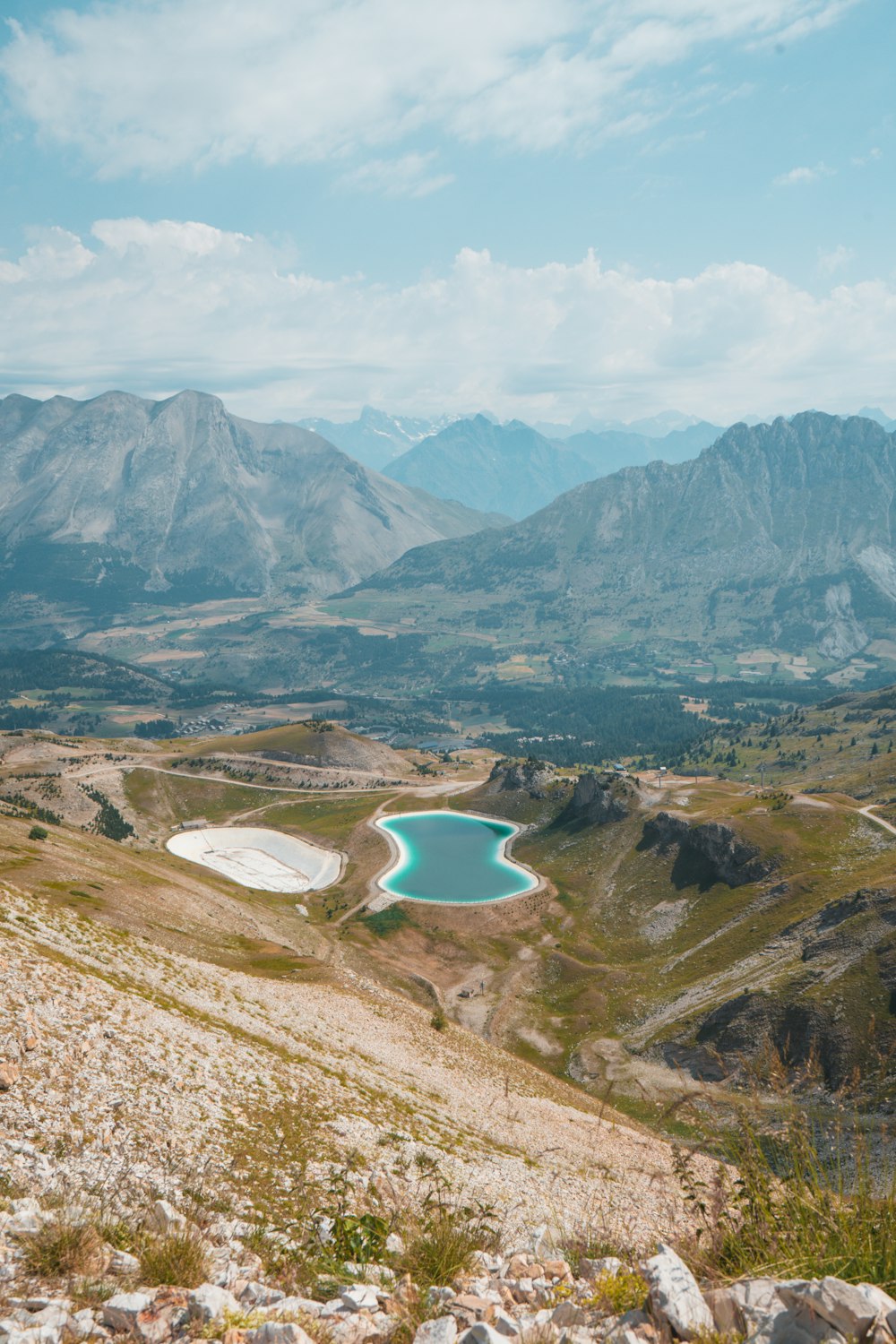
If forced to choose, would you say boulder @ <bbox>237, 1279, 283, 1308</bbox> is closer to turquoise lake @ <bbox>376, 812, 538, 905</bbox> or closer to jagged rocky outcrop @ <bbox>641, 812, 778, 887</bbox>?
jagged rocky outcrop @ <bbox>641, 812, 778, 887</bbox>

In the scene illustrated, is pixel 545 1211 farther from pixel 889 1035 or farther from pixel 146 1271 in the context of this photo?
pixel 889 1035

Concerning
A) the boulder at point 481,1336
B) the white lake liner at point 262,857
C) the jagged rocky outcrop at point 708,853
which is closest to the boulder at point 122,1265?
the boulder at point 481,1336

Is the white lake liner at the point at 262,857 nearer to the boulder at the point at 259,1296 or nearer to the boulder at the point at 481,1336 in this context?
the boulder at the point at 259,1296

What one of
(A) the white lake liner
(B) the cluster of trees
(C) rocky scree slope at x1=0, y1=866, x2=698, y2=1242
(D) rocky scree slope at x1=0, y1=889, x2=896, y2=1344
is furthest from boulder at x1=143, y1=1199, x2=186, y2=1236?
(B) the cluster of trees

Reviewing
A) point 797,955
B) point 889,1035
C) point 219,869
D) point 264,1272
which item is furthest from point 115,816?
point 264,1272

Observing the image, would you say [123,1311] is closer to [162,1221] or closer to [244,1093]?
[162,1221]

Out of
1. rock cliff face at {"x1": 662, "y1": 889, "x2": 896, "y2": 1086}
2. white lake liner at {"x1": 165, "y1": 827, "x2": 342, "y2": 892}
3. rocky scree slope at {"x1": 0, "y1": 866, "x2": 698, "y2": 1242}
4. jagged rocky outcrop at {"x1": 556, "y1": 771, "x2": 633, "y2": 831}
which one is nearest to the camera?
rocky scree slope at {"x1": 0, "y1": 866, "x2": 698, "y2": 1242}

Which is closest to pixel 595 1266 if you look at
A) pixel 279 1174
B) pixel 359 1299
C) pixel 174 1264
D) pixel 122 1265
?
pixel 359 1299
